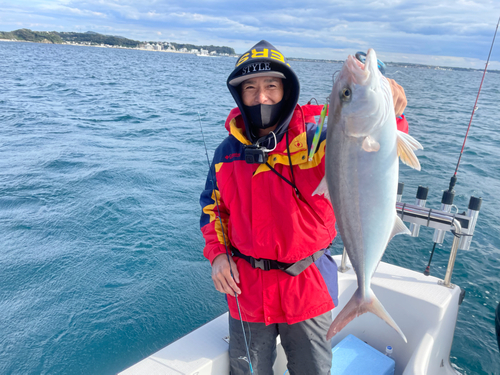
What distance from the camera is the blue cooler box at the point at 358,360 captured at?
2.63m

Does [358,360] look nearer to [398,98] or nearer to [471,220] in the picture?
[471,220]

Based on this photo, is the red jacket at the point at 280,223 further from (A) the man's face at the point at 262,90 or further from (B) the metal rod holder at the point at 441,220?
(B) the metal rod holder at the point at 441,220

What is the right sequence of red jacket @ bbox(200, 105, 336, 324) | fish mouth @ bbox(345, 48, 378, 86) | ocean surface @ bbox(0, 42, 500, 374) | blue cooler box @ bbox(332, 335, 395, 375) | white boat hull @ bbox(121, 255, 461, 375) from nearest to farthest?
fish mouth @ bbox(345, 48, 378, 86), red jacket @ bbox(200, 105, 336, 324), white boat hull @ bbox(121, 255, 461, 375), blue cooler box @ bbox(332, 335, 395, 375), ocean surface @ bbox(0, 42, 500, 374)

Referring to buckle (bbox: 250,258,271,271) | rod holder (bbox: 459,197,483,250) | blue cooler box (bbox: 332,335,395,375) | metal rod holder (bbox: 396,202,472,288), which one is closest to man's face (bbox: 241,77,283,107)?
buckle (bbox: 250,258,271,271)

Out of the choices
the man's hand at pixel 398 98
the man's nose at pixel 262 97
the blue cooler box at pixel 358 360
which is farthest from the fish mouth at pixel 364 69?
the blue cooler box at pixel 358 360

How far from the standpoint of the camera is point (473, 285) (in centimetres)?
464

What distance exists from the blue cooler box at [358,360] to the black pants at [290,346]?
0.89m

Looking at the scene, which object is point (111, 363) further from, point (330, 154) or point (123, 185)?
point (123, 185)

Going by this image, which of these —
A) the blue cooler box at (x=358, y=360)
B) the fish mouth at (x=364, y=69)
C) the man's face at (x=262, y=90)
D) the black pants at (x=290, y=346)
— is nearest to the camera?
the fish mouth at (x=364, y=69)

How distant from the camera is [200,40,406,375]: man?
5.79 feet

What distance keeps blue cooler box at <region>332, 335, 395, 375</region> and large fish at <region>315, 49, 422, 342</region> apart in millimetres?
1655

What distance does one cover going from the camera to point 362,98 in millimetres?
1243

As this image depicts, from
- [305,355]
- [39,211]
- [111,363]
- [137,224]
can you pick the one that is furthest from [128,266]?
[305,355]

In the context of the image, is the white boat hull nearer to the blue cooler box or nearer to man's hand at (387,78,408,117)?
the blue cooler box
